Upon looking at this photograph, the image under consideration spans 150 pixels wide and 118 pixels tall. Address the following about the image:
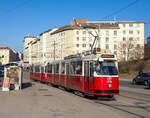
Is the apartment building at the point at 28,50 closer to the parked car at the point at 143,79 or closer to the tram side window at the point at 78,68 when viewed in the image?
the parked car at the point at 143,79

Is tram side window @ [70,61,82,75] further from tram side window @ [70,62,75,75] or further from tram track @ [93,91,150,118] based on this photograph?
tram track @ [93,91,150,118]

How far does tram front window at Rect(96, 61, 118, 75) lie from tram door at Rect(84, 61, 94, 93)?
59 centimetres

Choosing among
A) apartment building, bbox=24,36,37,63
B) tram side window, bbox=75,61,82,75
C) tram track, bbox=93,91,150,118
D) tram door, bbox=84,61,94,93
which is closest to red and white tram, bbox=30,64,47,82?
tram side window, bbox=75,61,82,75

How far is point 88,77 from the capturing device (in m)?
15.3

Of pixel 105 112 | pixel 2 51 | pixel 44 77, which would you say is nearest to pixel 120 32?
pixel 44 77

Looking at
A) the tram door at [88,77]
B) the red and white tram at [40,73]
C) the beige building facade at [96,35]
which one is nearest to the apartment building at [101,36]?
the beige building facade at [96,35]

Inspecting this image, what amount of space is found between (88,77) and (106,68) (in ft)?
4.39

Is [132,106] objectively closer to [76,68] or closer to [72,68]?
[76,68]

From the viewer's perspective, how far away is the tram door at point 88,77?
589 inches

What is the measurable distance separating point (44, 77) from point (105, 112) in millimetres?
21028

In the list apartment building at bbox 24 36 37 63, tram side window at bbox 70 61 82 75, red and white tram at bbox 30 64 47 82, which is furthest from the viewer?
apartment building at bbox 24 36 37 63

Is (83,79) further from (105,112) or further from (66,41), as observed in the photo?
(66,41)

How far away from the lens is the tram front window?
14.5 m

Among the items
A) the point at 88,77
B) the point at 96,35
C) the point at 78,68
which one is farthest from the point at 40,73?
the point at 96,35
